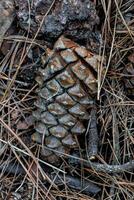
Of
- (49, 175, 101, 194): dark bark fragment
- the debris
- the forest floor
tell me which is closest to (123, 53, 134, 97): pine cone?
the forest floor

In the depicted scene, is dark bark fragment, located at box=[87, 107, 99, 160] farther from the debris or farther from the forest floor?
the debris

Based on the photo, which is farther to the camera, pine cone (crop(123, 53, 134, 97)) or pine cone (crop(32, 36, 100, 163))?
pine cone (crop(123, 53, 134, 97))

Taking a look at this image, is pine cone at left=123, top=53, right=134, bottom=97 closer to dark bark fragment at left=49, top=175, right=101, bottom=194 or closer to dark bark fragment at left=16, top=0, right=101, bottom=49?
dark bark fragment at left=16, top=0, right=101, bottom=49

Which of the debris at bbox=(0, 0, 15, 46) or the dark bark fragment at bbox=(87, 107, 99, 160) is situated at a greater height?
the debris at bbox=(0, 0, 15, 46)

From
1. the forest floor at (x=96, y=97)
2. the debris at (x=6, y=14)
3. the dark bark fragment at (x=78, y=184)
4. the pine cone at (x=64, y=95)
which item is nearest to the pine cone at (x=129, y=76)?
the forest floor at (x=96, y=97)

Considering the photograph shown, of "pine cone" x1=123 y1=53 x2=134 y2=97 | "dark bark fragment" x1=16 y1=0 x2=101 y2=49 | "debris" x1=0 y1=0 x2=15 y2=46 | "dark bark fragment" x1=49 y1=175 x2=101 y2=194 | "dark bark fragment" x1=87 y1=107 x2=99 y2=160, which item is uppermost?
"debris" x1=0 y1=0 x2=15 y2=46

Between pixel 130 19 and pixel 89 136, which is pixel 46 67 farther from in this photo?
pixel 130 19
